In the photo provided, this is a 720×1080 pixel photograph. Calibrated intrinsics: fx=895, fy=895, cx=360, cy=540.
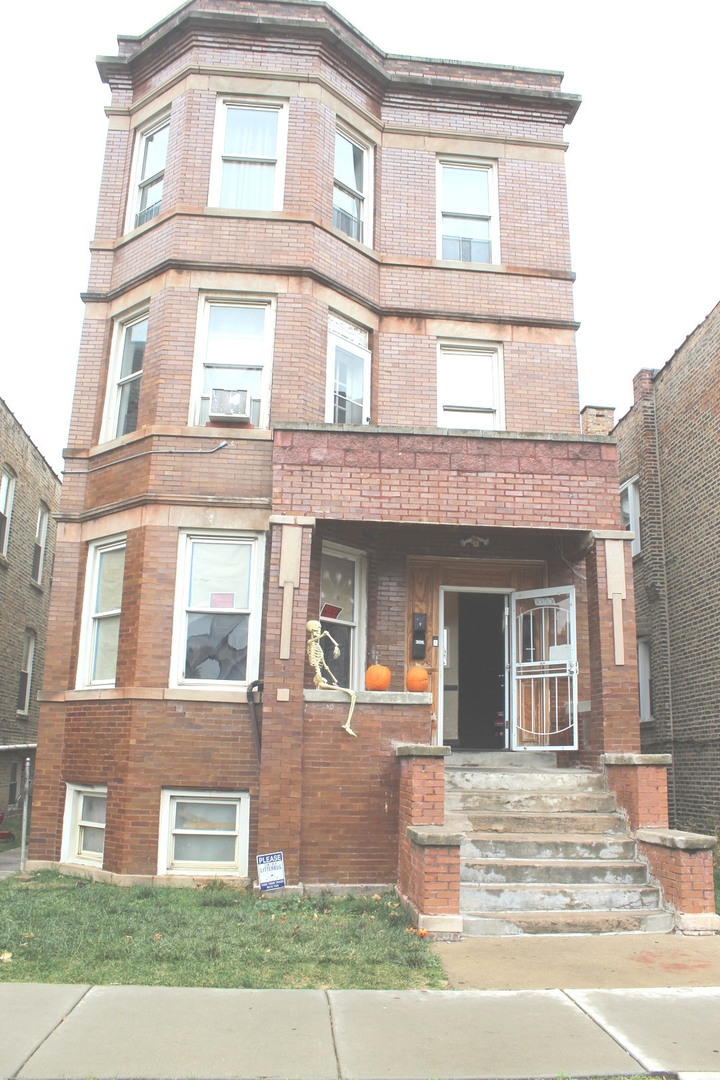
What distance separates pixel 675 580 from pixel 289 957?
11893 mm

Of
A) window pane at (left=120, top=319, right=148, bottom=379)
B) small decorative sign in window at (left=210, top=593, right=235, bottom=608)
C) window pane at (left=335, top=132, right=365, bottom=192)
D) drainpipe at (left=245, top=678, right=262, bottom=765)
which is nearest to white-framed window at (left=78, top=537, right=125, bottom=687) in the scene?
small decorative sign in window at (left=210, top=593, right=235, bottom=608)

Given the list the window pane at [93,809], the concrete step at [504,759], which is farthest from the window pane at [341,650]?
the window pane at [93,809]

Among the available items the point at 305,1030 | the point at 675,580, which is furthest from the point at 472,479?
the point at 675,580

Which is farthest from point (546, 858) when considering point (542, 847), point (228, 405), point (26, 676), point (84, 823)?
point (26, 676)

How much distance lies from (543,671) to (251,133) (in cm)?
859

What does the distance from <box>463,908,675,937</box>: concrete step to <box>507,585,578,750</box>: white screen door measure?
114 inches

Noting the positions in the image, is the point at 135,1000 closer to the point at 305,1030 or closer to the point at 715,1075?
the point at 305,1030

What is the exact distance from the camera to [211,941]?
6.96m

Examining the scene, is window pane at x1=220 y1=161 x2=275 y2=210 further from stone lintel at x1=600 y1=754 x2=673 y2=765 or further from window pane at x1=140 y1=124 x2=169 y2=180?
stone lintel at x1=600 y1=754 x2=673 y2=765

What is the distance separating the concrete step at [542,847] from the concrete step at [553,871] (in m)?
0.15

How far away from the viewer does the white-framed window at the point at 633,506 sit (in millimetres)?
18022

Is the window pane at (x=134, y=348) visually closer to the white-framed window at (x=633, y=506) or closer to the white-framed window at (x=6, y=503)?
the white-framed window at (x=6, y=503)

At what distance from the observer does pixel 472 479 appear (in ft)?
33.9

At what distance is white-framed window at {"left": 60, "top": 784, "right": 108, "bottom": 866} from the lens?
1072 cm
